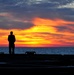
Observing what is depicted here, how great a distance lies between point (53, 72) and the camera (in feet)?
34.7

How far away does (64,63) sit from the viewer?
42.4 feet

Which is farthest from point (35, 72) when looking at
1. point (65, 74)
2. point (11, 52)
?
point (11, 52)

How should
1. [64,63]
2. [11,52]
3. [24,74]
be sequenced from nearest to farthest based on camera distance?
[24,74], [64,63], [11,52]

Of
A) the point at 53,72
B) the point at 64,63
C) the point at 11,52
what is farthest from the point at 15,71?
the point at 11,52

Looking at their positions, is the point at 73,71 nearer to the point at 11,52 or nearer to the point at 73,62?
the point at 73,62

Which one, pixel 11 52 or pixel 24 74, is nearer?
pixel 24 74

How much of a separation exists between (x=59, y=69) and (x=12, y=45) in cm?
873

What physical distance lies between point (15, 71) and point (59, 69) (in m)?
1.32

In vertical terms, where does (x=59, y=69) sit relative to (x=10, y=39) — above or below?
below

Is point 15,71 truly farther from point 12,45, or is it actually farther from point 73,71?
point 12,45

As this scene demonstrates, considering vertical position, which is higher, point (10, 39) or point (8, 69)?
point (10, 39)

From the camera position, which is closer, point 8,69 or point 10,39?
point 8,69

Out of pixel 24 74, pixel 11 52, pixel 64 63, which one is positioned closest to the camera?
pixel 24 74

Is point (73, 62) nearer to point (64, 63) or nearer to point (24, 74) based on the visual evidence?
point (64, 63)
